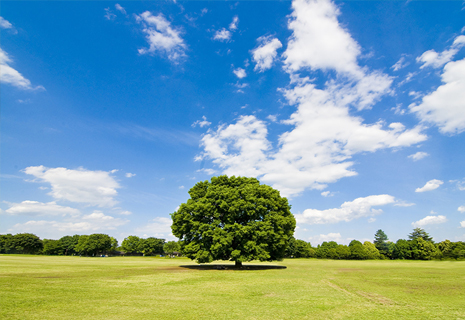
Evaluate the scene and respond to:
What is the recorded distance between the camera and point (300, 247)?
131875 mm

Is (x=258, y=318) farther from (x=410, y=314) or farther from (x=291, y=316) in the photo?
(x=410, y=314)

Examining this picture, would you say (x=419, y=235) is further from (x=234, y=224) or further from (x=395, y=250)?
(x=234, y=224)

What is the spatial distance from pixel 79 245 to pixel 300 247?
4774 inches

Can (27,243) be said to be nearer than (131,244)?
Yes

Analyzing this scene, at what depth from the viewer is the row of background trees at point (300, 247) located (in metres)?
105

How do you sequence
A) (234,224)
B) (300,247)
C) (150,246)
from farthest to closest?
(150,246) < (300,247) < (234,224)

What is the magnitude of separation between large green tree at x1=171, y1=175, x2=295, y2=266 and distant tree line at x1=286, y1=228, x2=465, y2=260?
3517 inches

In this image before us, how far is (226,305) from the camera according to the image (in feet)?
45.1

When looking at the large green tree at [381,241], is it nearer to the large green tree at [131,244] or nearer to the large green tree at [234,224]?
the large green tree at [234,224]

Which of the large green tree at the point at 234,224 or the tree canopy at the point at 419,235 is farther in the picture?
the tree canopy at the point at 419,235

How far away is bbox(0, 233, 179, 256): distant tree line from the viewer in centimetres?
12938

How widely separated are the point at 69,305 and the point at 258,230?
2783 centimetres

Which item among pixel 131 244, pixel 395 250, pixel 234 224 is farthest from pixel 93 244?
pixel 395 250

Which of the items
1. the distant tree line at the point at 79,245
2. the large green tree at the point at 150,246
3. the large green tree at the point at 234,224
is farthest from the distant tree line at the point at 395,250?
the large green tree at the point at 234,224
